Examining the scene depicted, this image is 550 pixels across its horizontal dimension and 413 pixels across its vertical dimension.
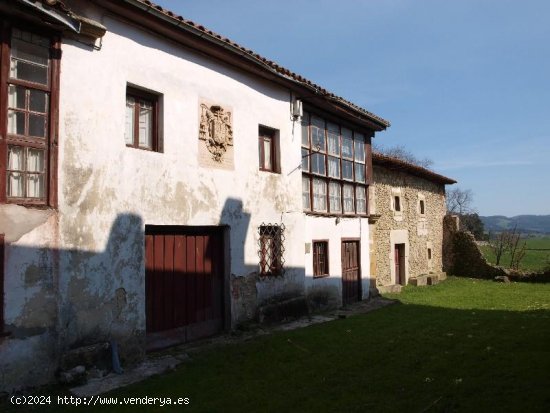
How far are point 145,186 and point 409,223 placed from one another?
12579 mm

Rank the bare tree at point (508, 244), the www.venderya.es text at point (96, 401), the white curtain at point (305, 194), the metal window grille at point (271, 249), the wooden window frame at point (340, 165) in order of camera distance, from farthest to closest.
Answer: the bare tree at point (508, 244) → the wooden window frame at point (340, 165) → the white curtain at point (305, 194) → the metal window grille at point (271, 249) → the www.venderya.es text at point (96, 401)

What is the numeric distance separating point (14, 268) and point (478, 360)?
589 cm

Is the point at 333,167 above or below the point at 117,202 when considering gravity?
above

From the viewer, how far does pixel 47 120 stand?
19.7 feet

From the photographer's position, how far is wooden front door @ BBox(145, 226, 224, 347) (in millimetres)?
7453

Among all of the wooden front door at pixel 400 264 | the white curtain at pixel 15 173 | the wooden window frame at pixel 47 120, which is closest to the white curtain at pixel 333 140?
the wooden front door at pixel 400 264

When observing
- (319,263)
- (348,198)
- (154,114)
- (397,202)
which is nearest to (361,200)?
(348,198)

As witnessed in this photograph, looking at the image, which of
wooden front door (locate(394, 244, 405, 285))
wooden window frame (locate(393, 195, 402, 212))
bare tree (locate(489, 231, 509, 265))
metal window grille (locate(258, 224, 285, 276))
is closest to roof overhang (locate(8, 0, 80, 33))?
metal window grille (locate(258, 224, 285, 276))

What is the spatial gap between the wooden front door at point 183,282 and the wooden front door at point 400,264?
32.1 ft

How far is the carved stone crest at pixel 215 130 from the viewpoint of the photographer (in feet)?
27.3

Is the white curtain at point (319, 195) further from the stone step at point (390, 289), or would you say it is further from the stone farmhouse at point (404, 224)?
the stone step at point (390, 289)

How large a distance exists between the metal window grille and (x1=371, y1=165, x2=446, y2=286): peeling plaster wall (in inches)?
203

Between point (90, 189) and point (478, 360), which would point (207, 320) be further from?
point (478, 360)

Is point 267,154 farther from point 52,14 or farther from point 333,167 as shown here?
point 52,14
